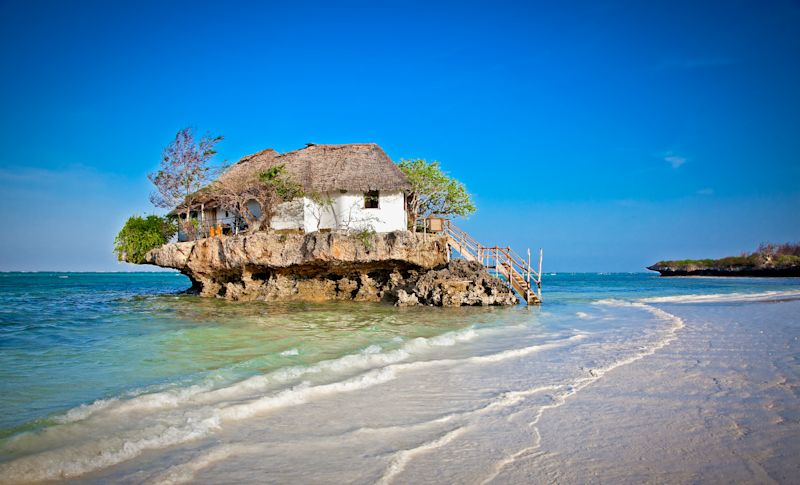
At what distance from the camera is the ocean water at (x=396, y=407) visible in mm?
4176

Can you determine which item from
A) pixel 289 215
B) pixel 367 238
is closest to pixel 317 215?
pixel 289 215

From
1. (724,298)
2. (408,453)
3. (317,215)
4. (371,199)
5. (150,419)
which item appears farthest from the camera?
(724,298)

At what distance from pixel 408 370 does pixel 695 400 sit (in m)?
4.39

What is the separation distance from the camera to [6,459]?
438 centimetres

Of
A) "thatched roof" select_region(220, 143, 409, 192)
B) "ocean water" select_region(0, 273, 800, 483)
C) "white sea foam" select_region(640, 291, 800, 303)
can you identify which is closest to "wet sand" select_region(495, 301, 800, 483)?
"ocean water" select_region(0, 273, 800, 483)

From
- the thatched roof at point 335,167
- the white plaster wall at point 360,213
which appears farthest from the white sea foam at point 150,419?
the thatched roof at point 335,167

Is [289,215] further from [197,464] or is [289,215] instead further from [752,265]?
[752,265]

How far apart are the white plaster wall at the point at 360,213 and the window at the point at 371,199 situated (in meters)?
0.28

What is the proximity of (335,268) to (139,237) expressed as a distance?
1180cm

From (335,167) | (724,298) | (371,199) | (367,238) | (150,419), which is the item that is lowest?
(150,419)

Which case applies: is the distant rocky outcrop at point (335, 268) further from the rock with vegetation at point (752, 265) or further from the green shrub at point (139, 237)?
the rock with vegetation at point (752, 265)

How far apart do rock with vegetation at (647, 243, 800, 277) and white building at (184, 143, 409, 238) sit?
2804 inches

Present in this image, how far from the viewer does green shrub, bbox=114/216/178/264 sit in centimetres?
2544

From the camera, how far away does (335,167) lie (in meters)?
24.5
